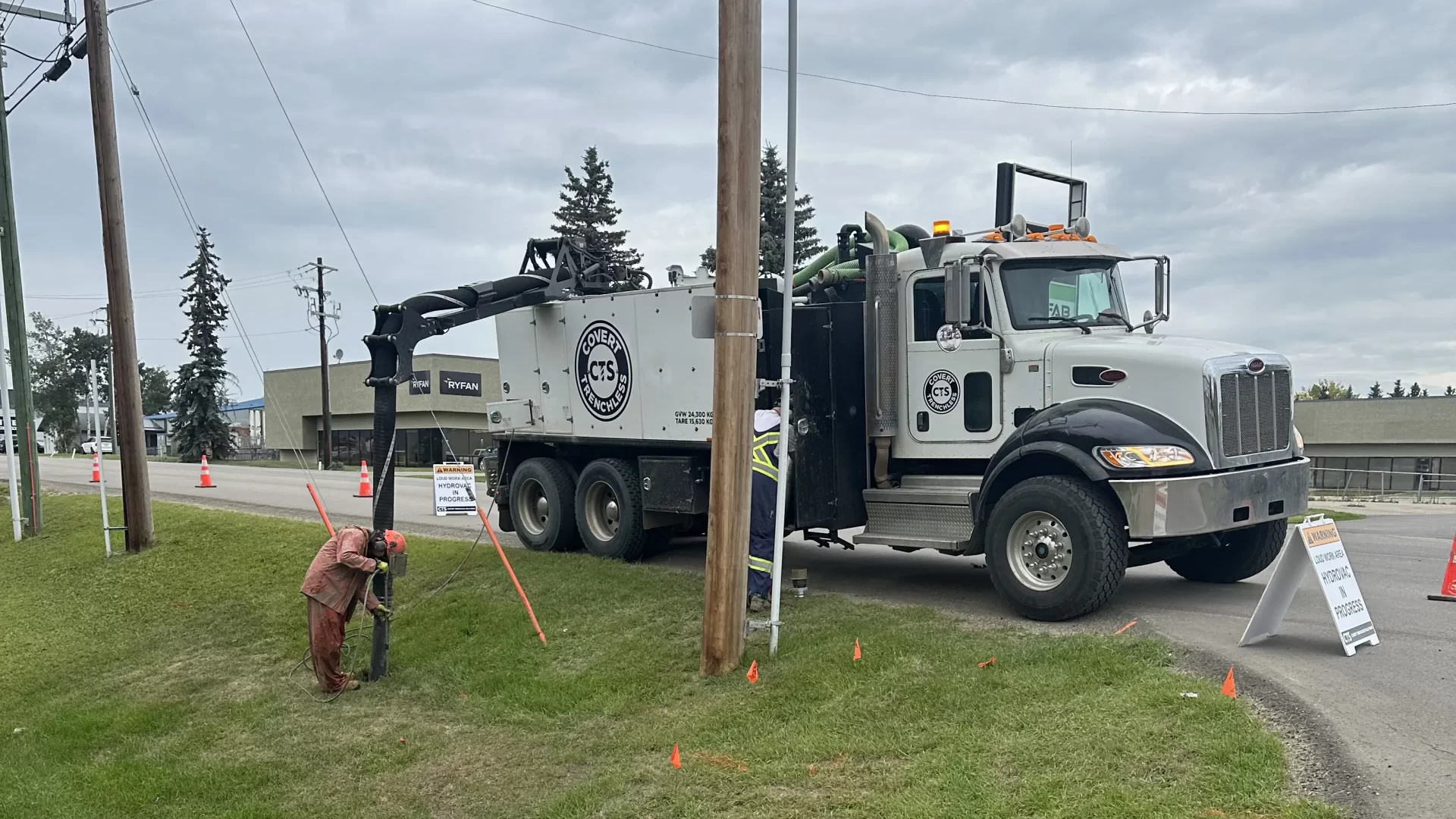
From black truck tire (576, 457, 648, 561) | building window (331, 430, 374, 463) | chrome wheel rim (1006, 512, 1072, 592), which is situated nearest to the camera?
chrome wheel rim (1006, 512, 1072, 592)

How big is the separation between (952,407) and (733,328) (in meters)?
2.55

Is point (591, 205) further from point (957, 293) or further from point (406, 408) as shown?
point (957, 293)

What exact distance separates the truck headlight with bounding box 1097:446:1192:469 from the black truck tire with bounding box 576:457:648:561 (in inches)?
202

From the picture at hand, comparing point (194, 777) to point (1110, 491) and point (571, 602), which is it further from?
point (1110, 491)

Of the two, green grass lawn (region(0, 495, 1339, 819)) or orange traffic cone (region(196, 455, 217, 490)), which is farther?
orange traffic cone (region(196, 455, 217, 490))

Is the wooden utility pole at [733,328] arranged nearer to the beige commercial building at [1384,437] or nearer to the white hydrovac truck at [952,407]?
the white hydrovac truck at [952,407]

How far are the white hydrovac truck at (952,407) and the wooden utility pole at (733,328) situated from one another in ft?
1.03

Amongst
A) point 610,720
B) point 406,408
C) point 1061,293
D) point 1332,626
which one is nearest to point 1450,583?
point 1332,626

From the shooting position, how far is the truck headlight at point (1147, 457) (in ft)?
23.8

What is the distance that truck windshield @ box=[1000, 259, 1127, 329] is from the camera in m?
8.52

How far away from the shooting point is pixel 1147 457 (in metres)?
7.27

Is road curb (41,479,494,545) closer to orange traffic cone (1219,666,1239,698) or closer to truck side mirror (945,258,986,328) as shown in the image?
truck side mirror (945,258,986,328)

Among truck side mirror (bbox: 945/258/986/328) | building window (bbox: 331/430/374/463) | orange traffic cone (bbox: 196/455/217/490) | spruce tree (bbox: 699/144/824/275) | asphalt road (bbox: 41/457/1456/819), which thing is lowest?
building window (bbox: 331/430/374/463)

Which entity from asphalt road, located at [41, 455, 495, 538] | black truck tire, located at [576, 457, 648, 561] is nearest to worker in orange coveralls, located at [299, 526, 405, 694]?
black truck tire, located at [576, 457, 648, 561]
